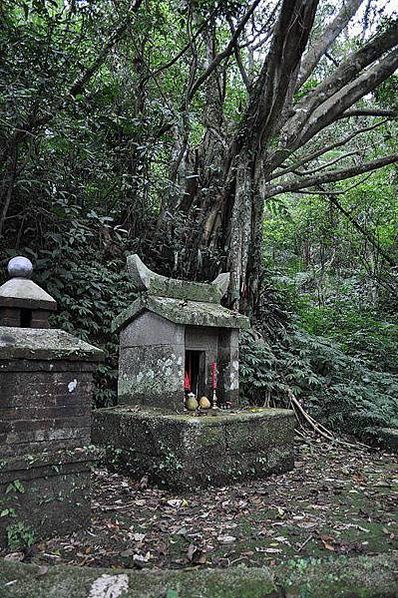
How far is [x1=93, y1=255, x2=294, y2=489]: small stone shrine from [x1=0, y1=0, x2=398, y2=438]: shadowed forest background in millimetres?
1237

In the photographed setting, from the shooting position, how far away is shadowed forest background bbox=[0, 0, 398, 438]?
18.3ft

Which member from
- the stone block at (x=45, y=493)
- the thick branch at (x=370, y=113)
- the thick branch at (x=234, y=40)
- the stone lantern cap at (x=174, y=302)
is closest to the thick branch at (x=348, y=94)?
the thick branch at (x=370, y=113)

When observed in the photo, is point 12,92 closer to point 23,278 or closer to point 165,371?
point 23,278

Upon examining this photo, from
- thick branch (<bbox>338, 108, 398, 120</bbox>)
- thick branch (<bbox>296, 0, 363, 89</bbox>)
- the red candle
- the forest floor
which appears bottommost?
the forest floor

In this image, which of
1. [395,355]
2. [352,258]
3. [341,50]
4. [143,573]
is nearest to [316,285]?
[352,258]

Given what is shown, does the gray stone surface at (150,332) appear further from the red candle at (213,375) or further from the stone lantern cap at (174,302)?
the red candle at (213,375)

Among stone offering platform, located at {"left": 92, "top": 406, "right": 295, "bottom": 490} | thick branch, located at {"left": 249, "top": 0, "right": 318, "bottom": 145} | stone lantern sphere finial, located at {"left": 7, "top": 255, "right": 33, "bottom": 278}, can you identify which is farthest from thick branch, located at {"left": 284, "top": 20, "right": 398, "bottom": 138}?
stone lantern sphere finial, located at {"left": 7, "top": 255, "right": 33, "bottom": 278}

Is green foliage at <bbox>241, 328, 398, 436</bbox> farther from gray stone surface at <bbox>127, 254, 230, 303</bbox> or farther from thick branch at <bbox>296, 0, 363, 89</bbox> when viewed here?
thick branch at <bbox>296, 0, 363, 89</bbox>

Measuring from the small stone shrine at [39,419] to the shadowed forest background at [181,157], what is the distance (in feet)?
7.99

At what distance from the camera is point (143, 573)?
1881mm

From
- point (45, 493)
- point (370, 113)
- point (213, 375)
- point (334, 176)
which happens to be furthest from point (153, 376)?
point (370, 113)

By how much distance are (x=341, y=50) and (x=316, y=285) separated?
6.41 m

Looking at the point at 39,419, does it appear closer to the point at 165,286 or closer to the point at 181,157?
the point at 165,286

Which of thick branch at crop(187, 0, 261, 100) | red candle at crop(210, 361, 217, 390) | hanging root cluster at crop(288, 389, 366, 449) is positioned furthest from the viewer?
thick branch at crop(187, 0, 261, 100)
